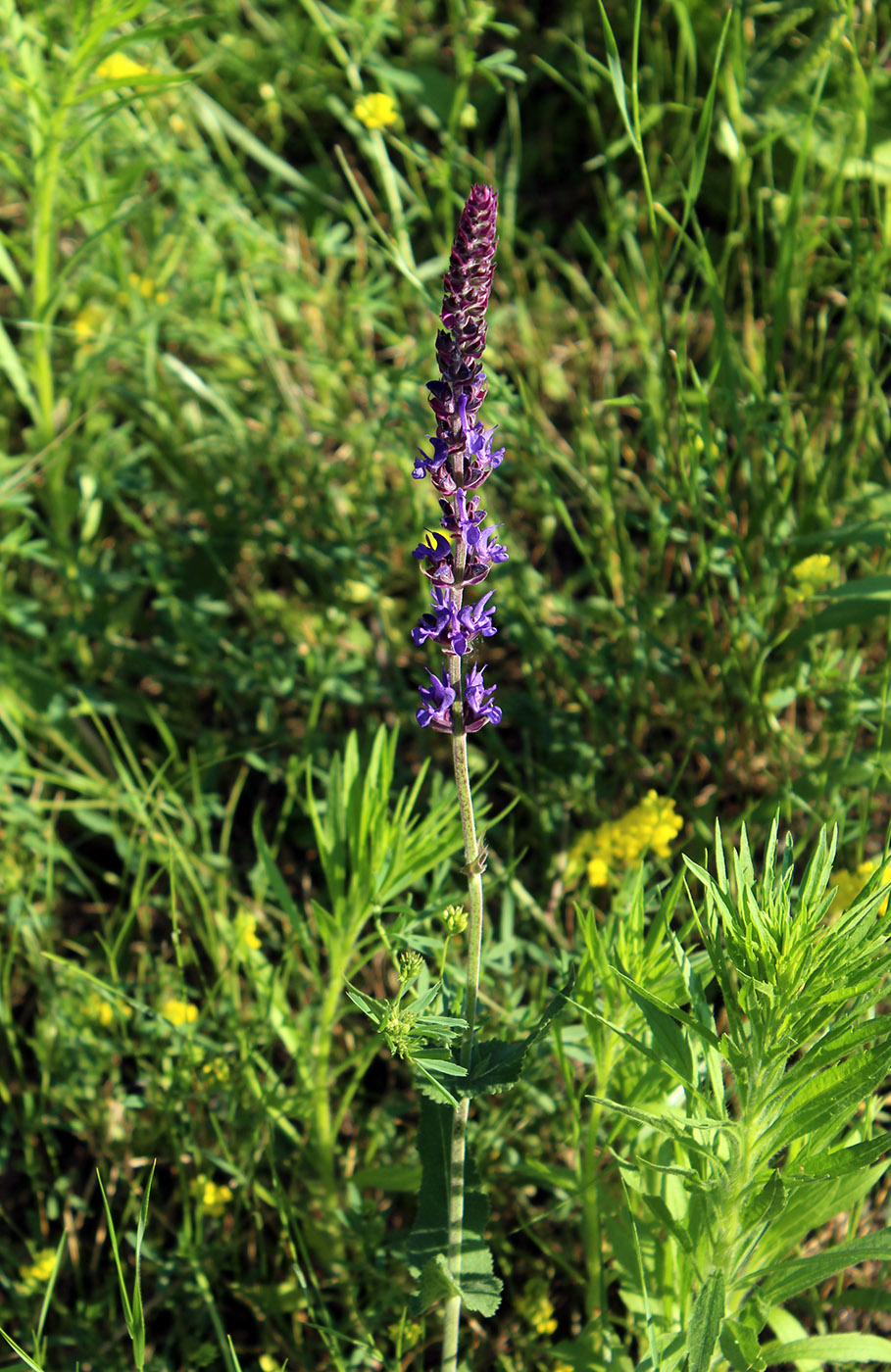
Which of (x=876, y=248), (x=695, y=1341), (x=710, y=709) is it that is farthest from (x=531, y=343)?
(x=695, y=1341)

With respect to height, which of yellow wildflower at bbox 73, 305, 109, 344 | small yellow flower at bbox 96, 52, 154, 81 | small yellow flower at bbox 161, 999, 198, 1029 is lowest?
small yellow flower at bbox 161, 999, 198, 1029

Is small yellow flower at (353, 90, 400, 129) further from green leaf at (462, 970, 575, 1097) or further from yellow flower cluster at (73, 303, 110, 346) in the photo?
green leaf at (462, 970, 575, 1097)

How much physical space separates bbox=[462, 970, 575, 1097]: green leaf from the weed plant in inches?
0.5

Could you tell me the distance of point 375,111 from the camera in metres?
3.61

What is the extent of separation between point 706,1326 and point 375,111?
Answer: 11.3 feet

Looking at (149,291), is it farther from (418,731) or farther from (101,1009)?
(101,1009)

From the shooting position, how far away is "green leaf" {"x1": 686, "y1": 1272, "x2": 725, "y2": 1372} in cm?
179

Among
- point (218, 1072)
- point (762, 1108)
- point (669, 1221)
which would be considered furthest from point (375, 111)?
point (669, 1221)

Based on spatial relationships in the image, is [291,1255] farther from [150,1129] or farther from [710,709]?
[710,709]

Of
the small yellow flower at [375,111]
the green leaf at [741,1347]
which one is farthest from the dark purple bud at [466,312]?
the small yellow flower at [375,111]

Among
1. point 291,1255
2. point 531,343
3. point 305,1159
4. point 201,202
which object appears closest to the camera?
point 291,1255

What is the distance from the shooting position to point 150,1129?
2.86 m

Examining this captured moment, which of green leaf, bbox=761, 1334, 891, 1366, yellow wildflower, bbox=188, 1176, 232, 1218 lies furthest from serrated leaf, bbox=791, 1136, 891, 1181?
yellow wildflower, bbox=188, 1176, 232, 1218

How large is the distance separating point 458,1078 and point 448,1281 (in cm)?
37
